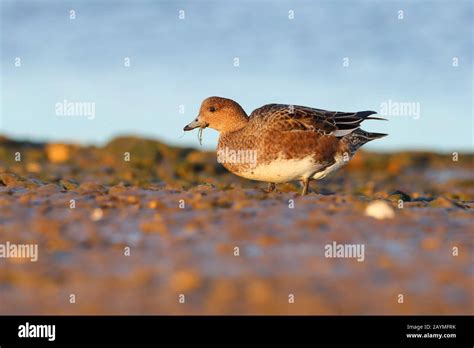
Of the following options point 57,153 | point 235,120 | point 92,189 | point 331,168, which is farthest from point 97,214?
point 57,153

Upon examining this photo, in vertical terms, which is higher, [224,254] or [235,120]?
[235,120]

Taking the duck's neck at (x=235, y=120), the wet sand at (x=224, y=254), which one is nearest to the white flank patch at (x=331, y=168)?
the wet sand at (x=224, y=254)

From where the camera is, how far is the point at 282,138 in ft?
29.3

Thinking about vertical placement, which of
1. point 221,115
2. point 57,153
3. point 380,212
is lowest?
point 380,212

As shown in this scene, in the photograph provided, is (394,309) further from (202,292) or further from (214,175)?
(214,175)

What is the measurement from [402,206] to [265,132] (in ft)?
6.85

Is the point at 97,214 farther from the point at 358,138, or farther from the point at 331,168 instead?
the point at 358,138

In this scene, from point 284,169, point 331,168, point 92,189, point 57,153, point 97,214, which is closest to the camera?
point 97,214

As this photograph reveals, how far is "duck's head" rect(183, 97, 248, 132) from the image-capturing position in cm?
979

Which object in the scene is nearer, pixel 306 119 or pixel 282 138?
pixel 282 138

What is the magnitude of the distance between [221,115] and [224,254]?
4664 millimetres

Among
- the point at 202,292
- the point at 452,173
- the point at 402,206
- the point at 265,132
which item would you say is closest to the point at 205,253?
the point at 202,292

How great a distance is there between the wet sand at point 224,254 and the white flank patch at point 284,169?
449 mm

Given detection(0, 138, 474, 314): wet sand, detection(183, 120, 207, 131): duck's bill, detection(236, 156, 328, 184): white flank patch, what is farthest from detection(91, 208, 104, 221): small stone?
detection(183, 120, 207, 131): duck's bill
